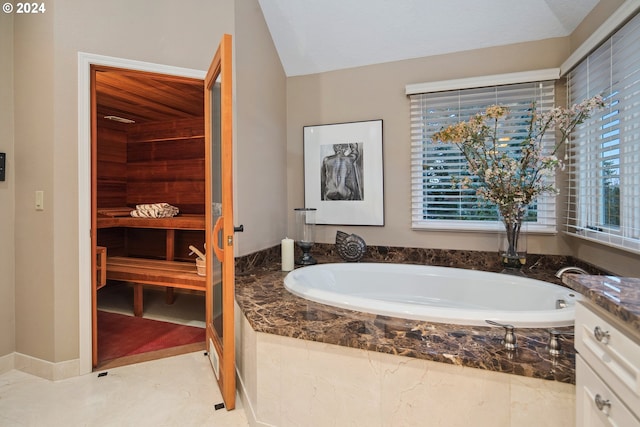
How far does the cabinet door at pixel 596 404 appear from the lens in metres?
0.70

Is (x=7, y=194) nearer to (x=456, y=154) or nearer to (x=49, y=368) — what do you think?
(x=49, y=368)

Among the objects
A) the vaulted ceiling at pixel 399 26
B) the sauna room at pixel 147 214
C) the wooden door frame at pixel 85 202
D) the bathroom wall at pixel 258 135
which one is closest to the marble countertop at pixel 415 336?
the bathroom wall at pixel 258 135

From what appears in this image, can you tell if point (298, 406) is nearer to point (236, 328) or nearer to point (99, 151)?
point (236, 328)

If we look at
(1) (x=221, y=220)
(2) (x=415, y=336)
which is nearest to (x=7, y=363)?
(1) (x=221, y=220)

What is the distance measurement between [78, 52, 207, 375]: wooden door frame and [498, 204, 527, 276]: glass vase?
2674 millimetres

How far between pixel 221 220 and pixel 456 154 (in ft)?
6.13

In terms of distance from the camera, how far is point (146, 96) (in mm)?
2895

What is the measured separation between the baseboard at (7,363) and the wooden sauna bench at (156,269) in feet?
3.11

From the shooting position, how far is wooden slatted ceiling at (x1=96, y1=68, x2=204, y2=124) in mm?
2254

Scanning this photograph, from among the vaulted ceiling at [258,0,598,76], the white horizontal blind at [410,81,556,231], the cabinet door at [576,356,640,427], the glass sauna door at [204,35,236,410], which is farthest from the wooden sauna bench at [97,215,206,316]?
the cabinet door at [576,356,640,427]

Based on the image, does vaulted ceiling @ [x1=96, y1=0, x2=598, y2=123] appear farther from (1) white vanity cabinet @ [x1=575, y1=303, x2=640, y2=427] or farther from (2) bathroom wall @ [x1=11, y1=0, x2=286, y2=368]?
(1) white vanity cabinet @ [x1=575, y1=303, x2=640, y2=427]

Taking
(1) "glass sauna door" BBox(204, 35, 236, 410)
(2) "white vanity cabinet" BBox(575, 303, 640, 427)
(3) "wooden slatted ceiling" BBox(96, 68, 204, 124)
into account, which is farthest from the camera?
(3) "wooden slatted ceiling" BBox(96, 68, 204, 124)

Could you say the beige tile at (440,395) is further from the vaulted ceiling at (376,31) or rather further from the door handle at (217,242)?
the vaulted ceiling at (376,31)

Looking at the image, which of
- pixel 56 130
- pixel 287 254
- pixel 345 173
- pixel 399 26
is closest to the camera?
pixel 56 130
